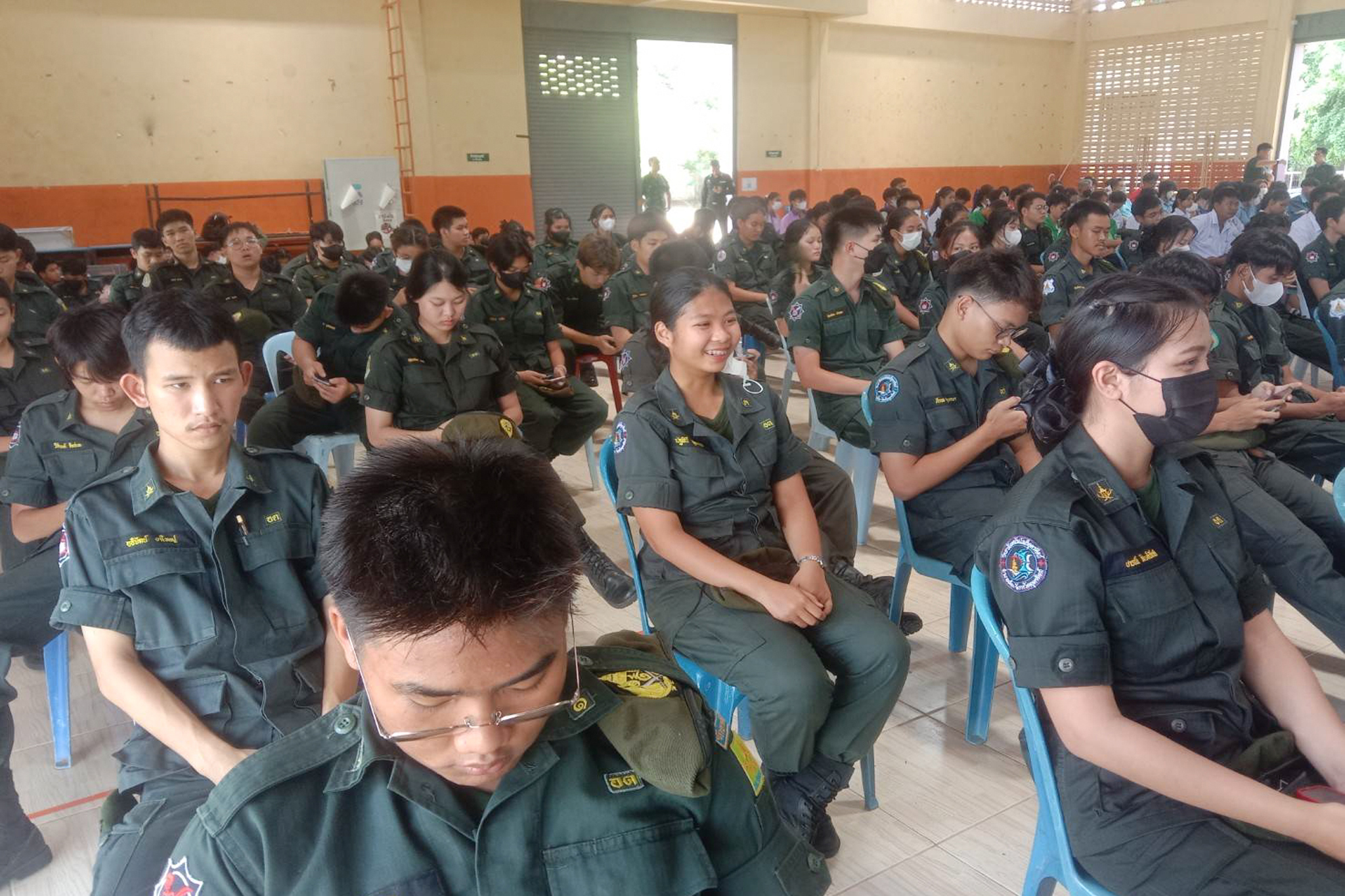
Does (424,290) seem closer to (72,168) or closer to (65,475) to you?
(65,475)

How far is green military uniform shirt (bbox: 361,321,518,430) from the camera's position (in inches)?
125

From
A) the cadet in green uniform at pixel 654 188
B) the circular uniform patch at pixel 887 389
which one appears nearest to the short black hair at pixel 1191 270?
the circular uniform patch at pixel 887 389

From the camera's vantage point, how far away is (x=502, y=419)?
10.6 feet

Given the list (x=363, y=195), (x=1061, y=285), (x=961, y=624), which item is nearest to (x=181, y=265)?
(x=961, y=624)

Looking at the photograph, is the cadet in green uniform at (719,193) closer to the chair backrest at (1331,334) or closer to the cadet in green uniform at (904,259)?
the cadet in green uniform at (904,259)

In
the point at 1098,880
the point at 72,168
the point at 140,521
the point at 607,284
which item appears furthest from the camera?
the point at 72,168

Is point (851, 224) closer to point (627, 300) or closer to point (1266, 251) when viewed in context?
point (627, 300)

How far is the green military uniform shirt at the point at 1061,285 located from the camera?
4461 mm

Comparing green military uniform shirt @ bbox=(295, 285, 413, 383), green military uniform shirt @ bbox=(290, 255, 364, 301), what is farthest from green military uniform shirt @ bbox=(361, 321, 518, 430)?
green military uniform shirt @ bbox=(290, 255, 364, 301)

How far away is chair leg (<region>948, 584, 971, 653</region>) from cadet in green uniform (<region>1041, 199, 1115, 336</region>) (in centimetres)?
216

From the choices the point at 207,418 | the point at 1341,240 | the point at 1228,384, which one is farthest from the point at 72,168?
the point at 1341,240

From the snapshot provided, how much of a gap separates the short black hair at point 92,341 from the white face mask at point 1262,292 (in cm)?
373

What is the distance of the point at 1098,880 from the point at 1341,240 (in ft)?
18.5

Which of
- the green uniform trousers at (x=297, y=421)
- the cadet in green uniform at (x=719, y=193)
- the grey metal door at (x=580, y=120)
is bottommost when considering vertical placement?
the green uniform trousers at (x=297, y=421)
